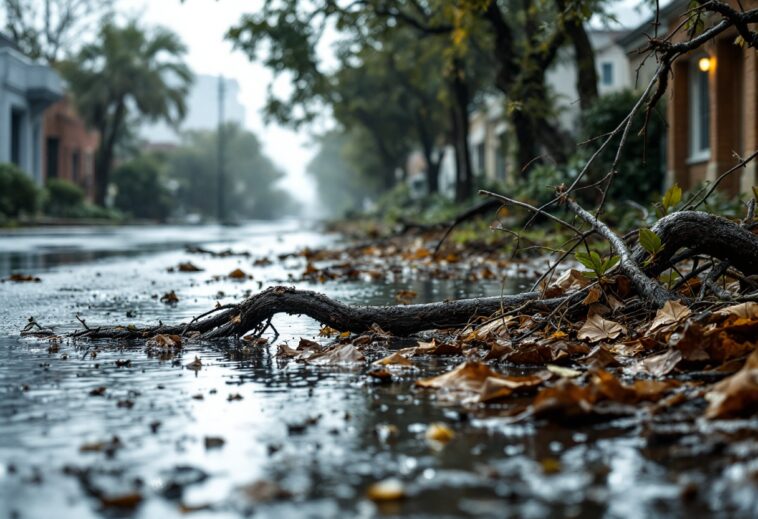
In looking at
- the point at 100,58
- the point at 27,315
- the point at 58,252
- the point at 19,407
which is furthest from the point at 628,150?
the point at 100,58

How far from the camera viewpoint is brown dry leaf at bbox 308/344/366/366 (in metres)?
4.04

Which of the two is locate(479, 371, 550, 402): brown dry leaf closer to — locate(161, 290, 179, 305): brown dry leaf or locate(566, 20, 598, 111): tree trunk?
locate(161, 290, 179, 305): brown dry leaf

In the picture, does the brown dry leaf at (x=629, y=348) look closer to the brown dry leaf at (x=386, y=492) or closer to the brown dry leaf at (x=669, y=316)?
the brown dry leaf at (x=669, y=316)

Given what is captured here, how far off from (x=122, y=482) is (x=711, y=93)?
17700mm

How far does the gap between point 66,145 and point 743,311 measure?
5684 centimetres

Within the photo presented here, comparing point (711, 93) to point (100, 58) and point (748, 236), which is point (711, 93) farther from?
point (100, 58)

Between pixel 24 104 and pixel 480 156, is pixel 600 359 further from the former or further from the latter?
pixel 480 156

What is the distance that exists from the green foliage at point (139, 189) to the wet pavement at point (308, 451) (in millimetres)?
67240

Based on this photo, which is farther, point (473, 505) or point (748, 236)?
point (748, 236)

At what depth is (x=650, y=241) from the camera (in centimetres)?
427

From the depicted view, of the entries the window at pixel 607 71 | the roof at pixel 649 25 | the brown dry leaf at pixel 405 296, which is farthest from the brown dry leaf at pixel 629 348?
the window at pixel 607 71

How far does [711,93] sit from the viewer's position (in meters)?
18.2

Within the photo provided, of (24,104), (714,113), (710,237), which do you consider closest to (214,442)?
(710,237)

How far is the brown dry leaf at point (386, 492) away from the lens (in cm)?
205
